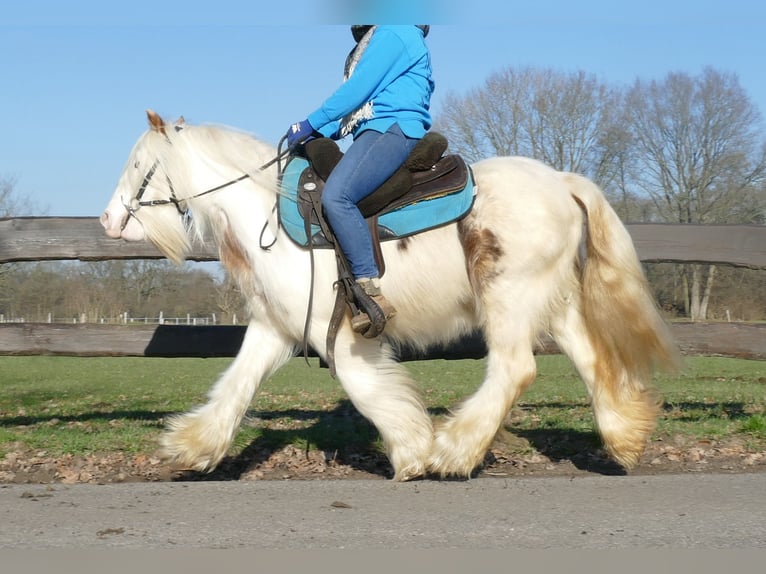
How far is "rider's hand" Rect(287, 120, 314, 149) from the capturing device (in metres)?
5.23

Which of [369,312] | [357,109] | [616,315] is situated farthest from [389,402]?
[357,109]

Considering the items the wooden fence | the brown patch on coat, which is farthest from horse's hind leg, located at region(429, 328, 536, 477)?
the wooden fence

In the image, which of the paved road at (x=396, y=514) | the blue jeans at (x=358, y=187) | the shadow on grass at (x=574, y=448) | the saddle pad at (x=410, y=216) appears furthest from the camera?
the shadow on grass at (x=574, y=448)

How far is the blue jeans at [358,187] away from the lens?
4988 mm

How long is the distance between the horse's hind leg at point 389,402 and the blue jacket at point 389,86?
50.5 inches

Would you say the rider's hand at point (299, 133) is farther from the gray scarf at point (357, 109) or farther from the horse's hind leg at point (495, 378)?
the horse's hind leg at point (495, 378)

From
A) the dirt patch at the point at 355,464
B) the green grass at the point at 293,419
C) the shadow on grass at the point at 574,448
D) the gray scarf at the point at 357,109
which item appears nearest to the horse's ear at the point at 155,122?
the gray scarf at the point at 357,109

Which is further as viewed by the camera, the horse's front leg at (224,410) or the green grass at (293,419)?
the green grass at (293,419)

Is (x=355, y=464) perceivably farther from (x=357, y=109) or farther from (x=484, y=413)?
(x=357, y=109)

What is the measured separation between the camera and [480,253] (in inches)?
200

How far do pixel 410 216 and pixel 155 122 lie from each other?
175 centimetres

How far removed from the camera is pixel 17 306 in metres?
38.5

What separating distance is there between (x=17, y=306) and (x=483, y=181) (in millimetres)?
37263

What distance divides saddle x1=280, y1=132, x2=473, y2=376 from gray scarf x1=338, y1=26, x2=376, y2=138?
205 mm
